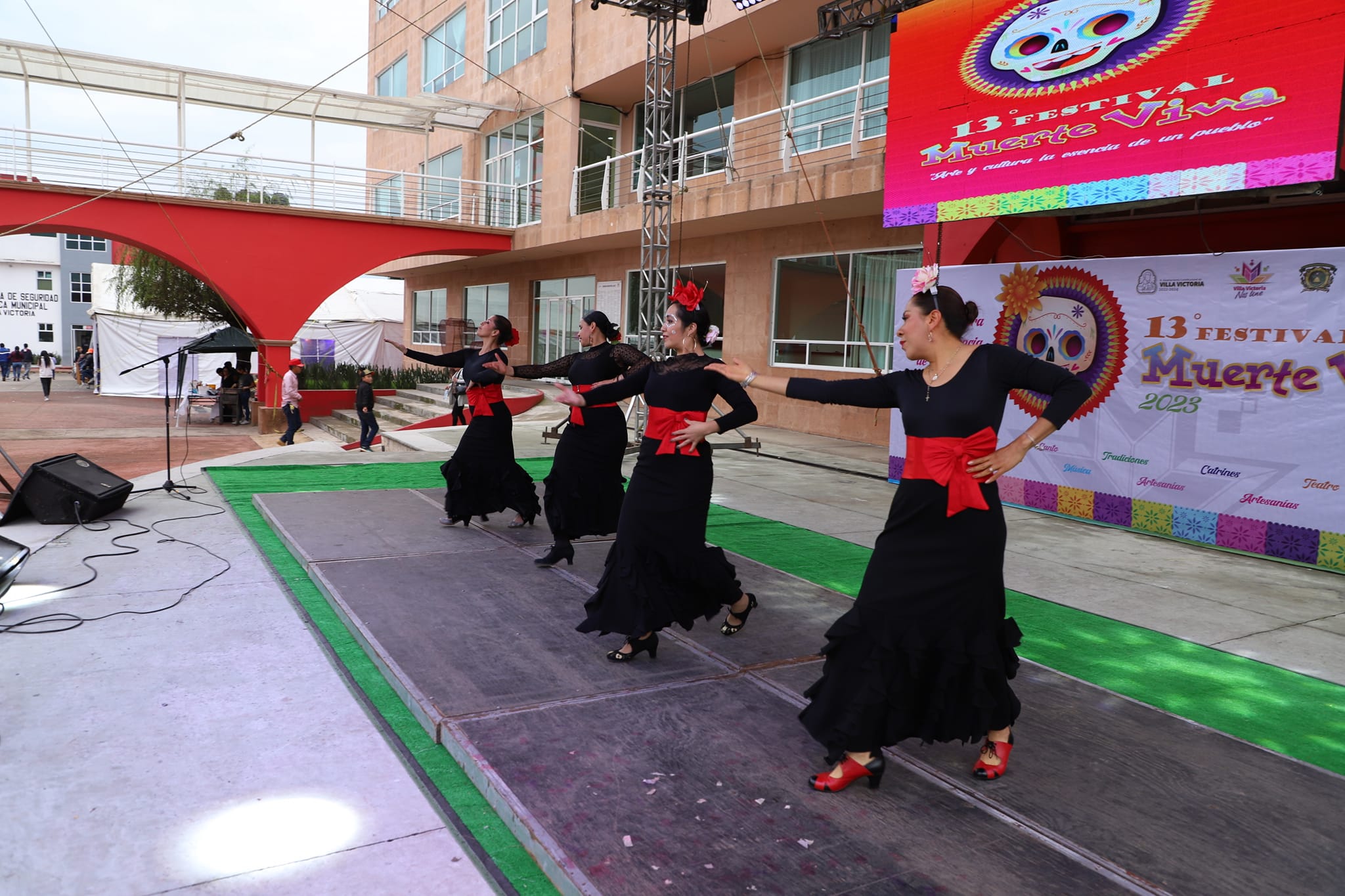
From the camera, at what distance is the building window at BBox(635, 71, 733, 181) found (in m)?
17.1

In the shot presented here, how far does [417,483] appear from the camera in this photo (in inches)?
382

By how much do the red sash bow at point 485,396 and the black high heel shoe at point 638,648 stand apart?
10.6ft

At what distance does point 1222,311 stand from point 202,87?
769 inches

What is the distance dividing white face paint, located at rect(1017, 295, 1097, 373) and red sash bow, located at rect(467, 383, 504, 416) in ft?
16.0

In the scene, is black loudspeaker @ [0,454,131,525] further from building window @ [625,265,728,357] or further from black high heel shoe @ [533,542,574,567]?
building window @ [625,265,728,357]

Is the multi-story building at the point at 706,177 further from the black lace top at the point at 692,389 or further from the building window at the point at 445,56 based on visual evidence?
the black lace top at the point at 692,389

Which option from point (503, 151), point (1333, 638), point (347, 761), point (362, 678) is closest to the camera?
point (347, 761)

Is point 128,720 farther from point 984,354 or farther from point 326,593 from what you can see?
point 984,354

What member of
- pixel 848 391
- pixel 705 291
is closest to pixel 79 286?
pixel 705 291

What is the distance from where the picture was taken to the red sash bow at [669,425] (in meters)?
4.34

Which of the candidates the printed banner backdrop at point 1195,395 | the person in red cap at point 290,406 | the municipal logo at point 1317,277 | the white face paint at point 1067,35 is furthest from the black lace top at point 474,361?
the person in red cap at point 290,406

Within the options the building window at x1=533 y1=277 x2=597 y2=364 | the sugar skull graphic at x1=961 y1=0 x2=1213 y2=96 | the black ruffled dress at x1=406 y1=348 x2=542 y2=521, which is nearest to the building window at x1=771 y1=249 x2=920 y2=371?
the sugar skull graphic at x1=961 y1=0 x2=1213 y2=96

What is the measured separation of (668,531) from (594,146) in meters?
18.2

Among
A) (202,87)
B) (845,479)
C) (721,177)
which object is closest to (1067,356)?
(845,479)
